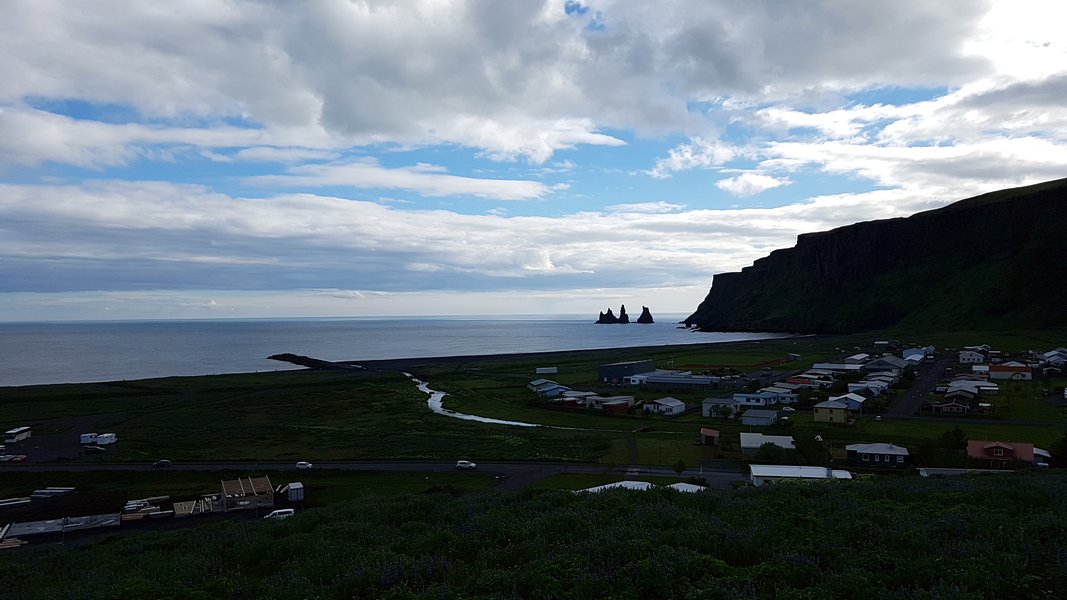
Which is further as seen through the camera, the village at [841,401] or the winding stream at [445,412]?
the winding stream at [445,412]

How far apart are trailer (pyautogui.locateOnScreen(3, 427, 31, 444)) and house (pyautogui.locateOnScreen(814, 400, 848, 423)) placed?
76013 mm

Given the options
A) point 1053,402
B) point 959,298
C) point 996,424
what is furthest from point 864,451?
point 959,298

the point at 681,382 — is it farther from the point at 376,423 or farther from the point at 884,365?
the point at 376,423

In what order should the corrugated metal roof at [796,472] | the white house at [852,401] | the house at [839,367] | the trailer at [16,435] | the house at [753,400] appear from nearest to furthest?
1. the corrugated metal roof at [796,472]
2. the trailer at [16,435]
3. the white house at [852,401]
4. the house at [753,400]
5. the house at [839,367]

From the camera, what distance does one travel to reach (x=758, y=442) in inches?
1665

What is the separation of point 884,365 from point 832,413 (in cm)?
4290

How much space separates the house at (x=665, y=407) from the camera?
63.0m

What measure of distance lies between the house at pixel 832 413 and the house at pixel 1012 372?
39.2 metres

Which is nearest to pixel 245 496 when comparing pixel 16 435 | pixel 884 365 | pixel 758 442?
pixel 758 442

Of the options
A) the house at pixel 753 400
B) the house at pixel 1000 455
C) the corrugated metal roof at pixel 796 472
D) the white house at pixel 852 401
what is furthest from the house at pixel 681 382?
the corrugated metal roof at pixel 796 472

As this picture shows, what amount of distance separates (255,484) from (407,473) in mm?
9561

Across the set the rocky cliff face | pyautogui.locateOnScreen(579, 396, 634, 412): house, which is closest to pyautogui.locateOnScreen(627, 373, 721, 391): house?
pyautogui.locateOnScreen(579, 396, 634, 412): house

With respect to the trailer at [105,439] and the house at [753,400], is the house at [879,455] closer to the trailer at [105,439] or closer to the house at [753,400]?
the house at [753,400]

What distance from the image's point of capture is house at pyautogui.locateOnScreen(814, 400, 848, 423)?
180 ft
